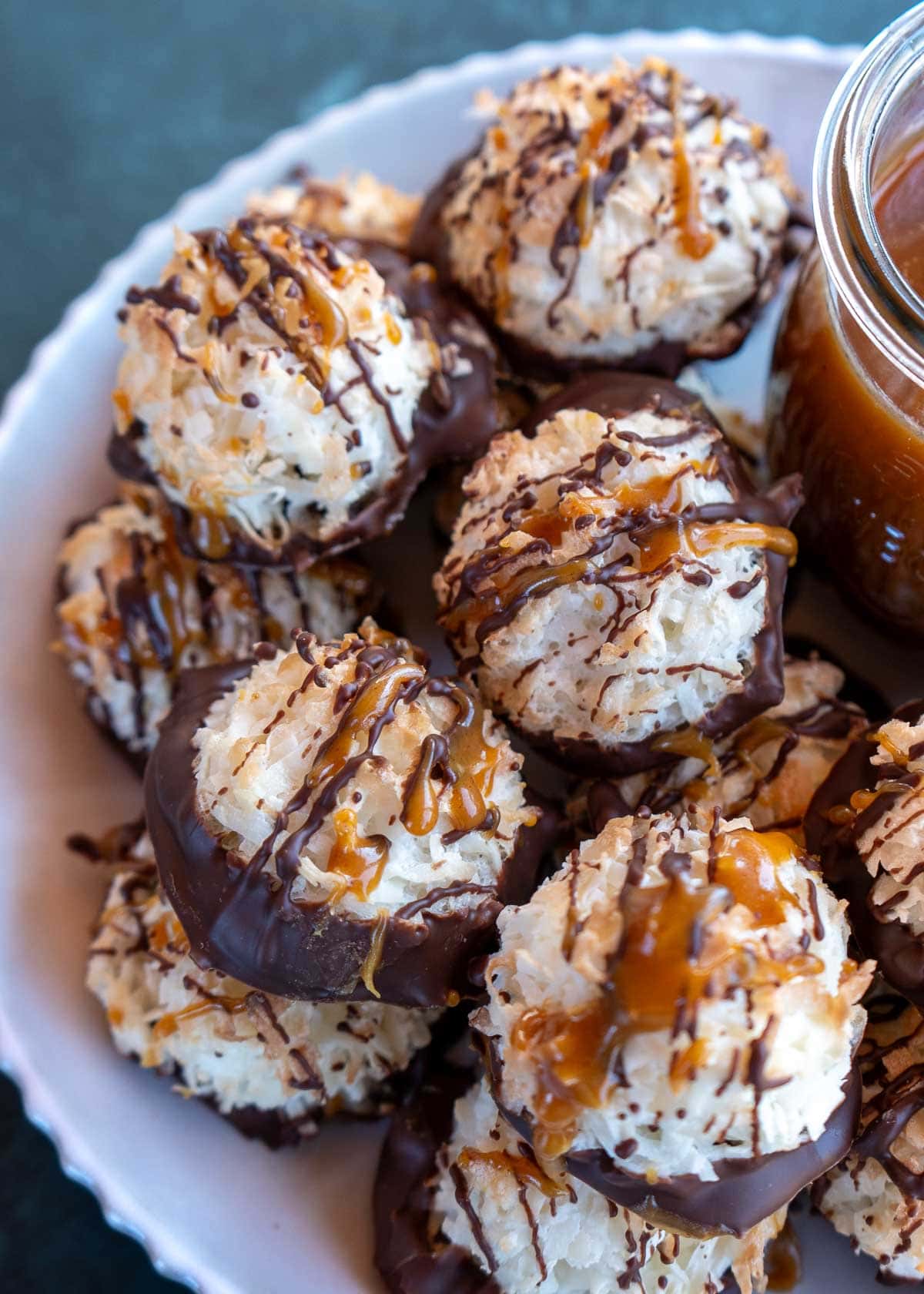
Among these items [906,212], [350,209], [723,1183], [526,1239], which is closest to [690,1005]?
[723,1183]

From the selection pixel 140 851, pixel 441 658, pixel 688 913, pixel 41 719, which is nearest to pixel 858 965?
pixel 688 913

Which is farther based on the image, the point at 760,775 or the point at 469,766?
the point at 760,775

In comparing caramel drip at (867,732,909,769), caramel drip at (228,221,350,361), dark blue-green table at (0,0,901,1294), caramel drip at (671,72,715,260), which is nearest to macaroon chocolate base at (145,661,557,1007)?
caramel drip at (867,732,909,769)

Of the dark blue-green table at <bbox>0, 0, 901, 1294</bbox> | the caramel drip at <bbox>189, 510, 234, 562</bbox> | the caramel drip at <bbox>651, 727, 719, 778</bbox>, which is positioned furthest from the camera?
the dark blue-green table at <bbox>0, 0, 901, 1294</bbox>

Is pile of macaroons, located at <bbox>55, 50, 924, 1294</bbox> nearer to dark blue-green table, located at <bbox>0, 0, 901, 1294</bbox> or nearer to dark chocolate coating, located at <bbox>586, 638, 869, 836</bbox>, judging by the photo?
dark chocolate coating, located at <bbox>586, 638, 869, 836</bbox>

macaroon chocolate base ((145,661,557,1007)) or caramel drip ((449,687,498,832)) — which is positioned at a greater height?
caramel drip ((449,687,498,832))

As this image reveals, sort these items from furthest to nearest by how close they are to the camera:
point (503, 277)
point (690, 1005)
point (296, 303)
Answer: point (503, 277), point (296, 303), point (690, 1005)

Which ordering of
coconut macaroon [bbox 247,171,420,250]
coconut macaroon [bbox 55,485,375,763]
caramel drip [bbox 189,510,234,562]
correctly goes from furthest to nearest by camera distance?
coconut macaroon [bbox 247,171,420,250] → coconut macaroon [bbox 55,485,375,763] → caramel drip [bbox 189,510,234,562]

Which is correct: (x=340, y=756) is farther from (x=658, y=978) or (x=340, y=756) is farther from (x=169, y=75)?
(x=169, y=75)
